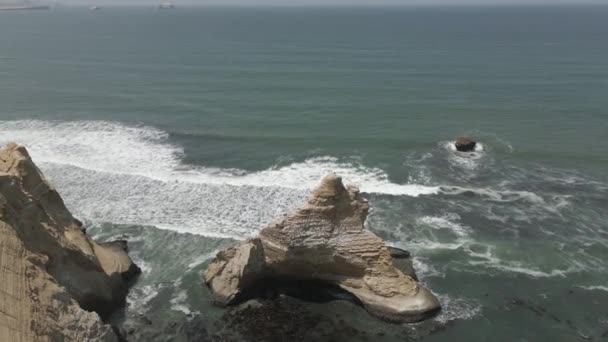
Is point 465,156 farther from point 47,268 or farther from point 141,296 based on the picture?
point 47,268

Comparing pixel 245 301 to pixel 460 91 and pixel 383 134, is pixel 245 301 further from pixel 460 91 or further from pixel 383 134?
pixel 460 91

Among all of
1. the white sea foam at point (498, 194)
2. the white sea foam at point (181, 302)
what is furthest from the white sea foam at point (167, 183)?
the white sea foam at point (181, 302)

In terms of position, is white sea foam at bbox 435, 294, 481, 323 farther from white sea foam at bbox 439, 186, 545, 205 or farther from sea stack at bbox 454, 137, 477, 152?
sea stack at bbox 454, 137, 477, 152

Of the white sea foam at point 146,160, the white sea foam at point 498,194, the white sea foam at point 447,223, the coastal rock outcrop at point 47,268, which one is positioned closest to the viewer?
the coastal rock outcrop at point 47,268

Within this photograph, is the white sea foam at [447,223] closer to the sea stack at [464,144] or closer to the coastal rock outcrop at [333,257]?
the coastal rock outcrop at [333,257]

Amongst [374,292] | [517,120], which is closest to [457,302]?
[374,292]

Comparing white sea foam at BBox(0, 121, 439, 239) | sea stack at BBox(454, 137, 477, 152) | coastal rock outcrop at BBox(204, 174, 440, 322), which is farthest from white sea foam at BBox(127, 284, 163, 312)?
sea stack at BBox(454, 137, 477, 152)
